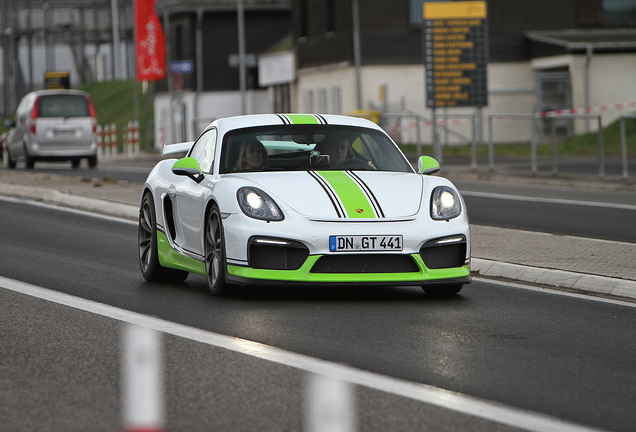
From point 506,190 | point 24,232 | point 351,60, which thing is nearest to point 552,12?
point 351,60

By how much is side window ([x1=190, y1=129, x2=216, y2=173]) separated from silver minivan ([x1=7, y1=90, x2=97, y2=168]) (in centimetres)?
2054

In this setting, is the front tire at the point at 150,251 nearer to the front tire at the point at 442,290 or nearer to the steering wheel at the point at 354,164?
the steering wheel at the point at 354,164

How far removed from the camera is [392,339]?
661 centimetres

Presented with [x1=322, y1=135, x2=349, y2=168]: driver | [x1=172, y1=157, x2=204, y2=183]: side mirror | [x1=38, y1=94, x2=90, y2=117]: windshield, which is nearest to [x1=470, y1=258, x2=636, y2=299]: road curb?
[x1=322, y1=135, x2=349, y2=168]: driver

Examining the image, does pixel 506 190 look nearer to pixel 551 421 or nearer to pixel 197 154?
pixel 197 154

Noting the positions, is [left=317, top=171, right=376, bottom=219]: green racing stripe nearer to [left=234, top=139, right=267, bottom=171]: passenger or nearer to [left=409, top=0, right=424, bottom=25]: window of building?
[left=234, top=139, right=267, bottom=171]: passenger

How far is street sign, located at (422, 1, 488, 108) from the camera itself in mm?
28266

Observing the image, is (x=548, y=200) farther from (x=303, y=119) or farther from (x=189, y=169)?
(x=189, y=169)

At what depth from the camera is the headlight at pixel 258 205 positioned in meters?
7.96

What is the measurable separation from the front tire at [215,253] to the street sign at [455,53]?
2016cm

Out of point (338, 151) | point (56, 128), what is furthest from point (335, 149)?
point (56, 128)

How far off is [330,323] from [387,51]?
37.6 metres

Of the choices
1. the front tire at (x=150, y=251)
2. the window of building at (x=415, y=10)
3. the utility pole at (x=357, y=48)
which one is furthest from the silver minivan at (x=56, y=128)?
the front tire at (x=150, y=251)

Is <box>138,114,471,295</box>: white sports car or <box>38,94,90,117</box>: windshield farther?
<box>38,94,90,117</box>: windshield
